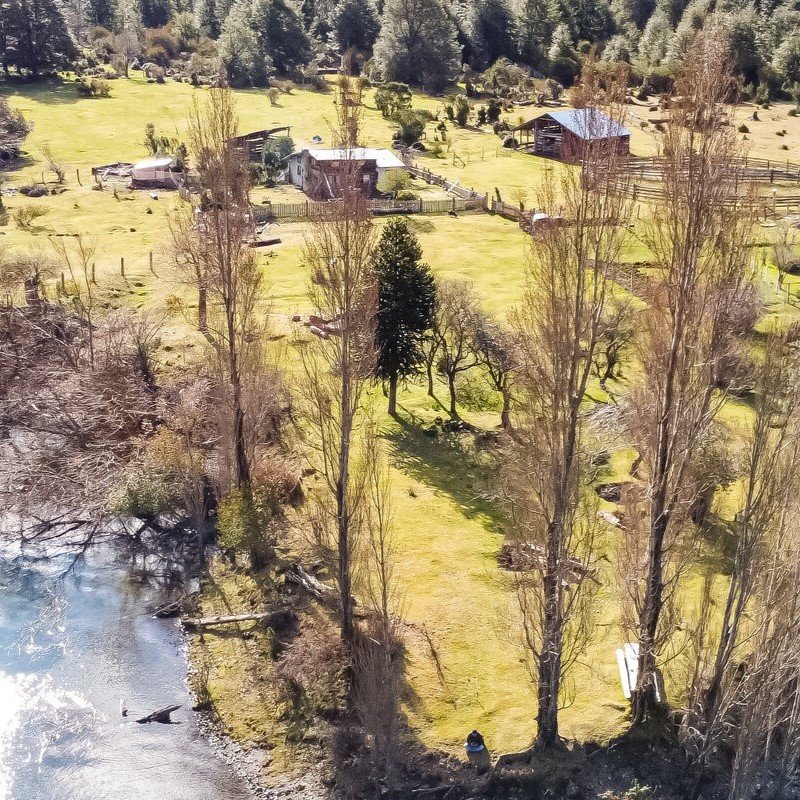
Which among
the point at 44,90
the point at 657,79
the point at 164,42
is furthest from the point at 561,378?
the point at 164,42

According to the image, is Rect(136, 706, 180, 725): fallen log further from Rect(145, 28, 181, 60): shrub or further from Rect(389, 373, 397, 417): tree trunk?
Rect(145, 28, 181, 60): shrub

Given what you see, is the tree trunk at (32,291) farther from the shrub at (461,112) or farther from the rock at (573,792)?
the shrub at (461,112)

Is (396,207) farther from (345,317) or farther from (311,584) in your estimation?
(345,317)

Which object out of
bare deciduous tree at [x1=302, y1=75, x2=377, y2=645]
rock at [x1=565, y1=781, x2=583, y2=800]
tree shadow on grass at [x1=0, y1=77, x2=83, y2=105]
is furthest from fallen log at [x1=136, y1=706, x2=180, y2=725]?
tree shadow on grass at [x1=0, y1=77, x2=83, y2=105]

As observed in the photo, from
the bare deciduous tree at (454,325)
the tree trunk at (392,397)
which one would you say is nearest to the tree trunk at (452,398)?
the bare deciduous tree at (454,325)

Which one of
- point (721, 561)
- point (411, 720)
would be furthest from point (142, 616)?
point (721, 561)
